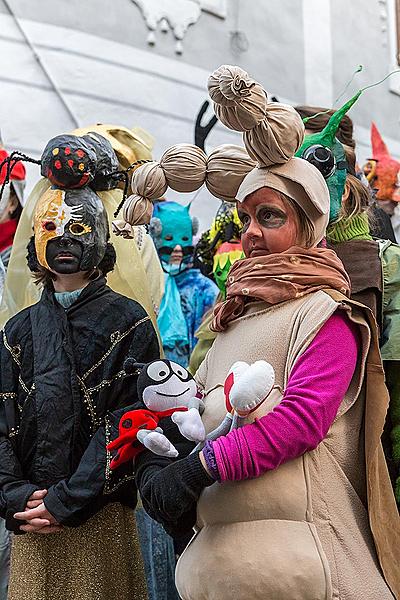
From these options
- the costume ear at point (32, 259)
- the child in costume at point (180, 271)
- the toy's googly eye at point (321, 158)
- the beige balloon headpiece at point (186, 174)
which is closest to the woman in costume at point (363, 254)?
the toy's googly eye at point (321, 158)

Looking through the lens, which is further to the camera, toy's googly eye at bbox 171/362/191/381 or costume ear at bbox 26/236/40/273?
costume ear at bbox 26/236/40/273

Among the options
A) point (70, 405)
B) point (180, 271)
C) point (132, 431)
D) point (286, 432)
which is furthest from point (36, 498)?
point (180, 271)

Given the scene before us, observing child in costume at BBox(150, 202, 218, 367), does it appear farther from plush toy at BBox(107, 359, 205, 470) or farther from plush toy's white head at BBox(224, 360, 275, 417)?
plush toy's white head at BBox(224, 360, 275, 417)

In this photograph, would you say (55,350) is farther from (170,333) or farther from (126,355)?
(170,333)

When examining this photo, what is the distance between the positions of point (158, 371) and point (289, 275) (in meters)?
0.42

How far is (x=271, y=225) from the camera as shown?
2.31m

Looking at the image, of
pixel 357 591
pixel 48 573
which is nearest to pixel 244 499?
pixel 357 591

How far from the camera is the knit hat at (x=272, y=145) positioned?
2.18 meters

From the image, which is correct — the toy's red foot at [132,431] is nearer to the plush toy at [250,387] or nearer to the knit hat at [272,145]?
the plush toy at [250,387]

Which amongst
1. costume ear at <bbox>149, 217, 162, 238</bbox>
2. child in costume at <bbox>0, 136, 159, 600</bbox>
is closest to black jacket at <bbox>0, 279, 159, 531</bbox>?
child in costume at <bbox>0, 136, 159, 600</bbox>

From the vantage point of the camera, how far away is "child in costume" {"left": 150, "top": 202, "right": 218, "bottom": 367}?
4.79 metres

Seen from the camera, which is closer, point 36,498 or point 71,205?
point 36,498

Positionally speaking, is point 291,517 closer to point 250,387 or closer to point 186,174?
point 250,387

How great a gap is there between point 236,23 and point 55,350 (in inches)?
273
